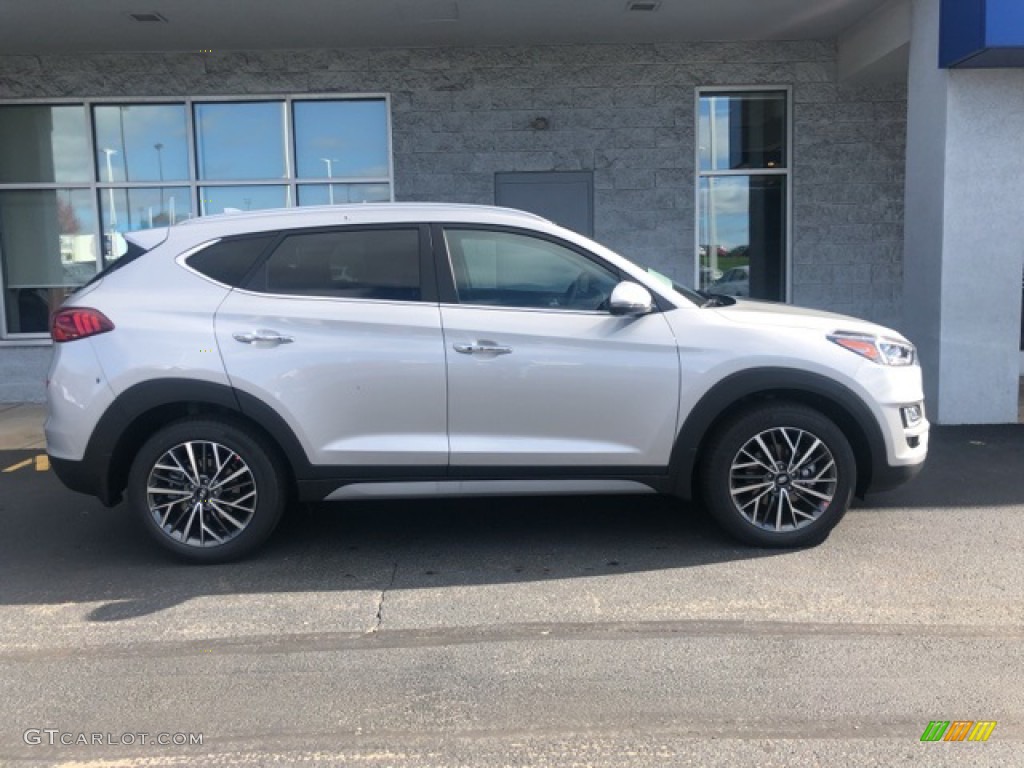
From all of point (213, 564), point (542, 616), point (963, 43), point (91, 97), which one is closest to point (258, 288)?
point (213, 564)

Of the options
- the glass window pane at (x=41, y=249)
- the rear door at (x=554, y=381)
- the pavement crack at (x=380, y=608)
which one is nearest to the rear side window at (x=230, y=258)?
the rear door at (x=554, y=381)

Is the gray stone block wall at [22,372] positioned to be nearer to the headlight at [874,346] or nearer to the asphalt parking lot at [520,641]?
the asphalt parking lot at [520,641]

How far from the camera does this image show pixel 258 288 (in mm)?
4816

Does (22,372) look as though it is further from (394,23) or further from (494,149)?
(494,149)

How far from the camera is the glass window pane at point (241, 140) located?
10336 mm

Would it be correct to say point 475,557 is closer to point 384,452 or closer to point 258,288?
point 384,452

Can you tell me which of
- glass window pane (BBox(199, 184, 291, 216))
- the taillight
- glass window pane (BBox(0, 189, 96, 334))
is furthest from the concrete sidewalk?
the taillight

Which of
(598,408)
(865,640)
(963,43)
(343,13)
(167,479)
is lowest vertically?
(865,640)

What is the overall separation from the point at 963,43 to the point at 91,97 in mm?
9074

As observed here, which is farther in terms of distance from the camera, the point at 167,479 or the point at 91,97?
the point at 91,97

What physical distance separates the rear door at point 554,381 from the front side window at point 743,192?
20.2 ft

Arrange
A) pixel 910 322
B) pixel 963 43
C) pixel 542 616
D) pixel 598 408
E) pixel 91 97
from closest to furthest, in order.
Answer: pixel 542 616 → pixel 598 408 → pixel 963 43 → pixel 910 322 → pixel 91 97

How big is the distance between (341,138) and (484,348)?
6551 millimetres

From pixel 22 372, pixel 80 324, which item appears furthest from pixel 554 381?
pixel 22 372
